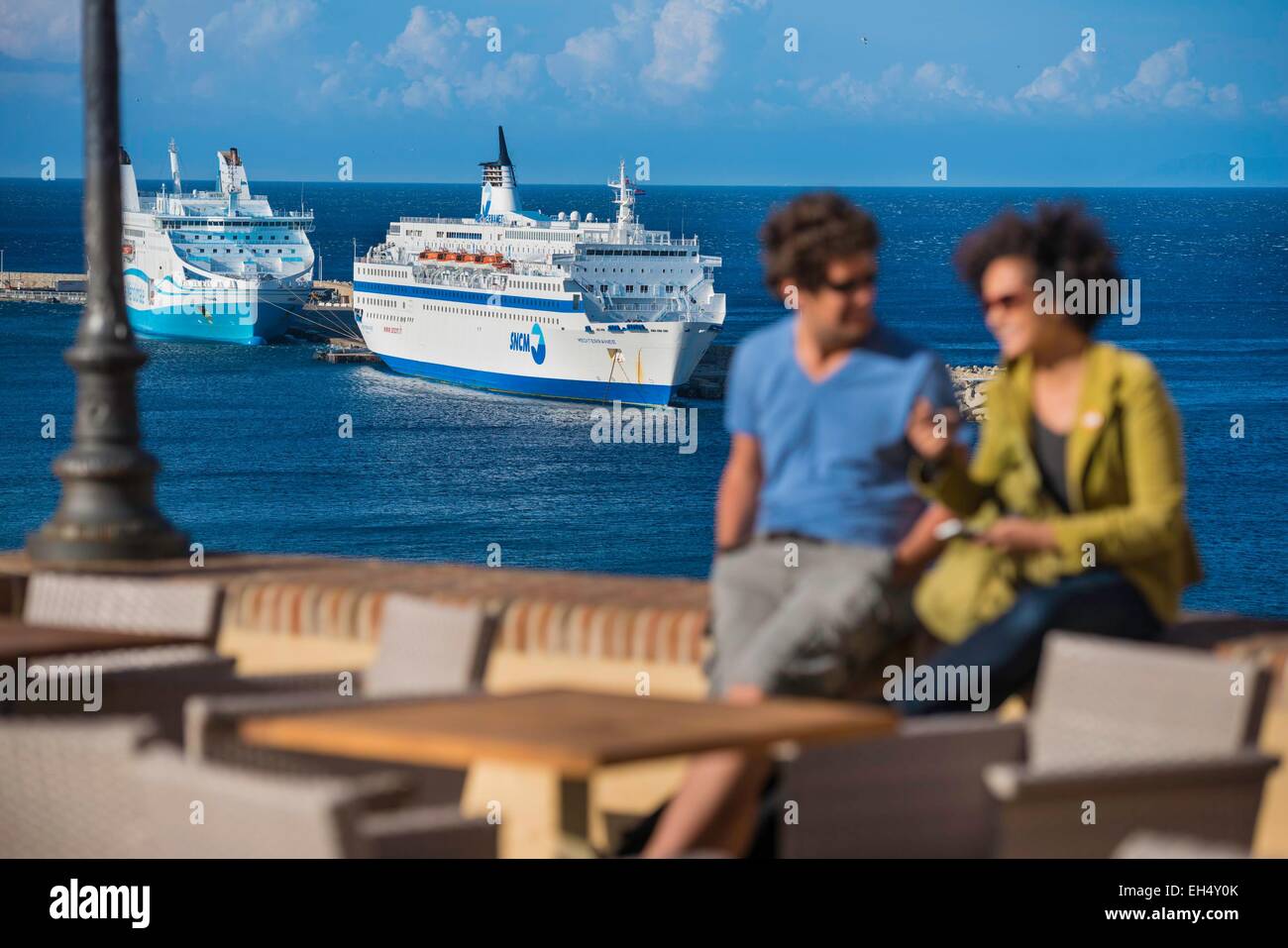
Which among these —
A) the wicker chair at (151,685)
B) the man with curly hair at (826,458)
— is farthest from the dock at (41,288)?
the man with curly hair at (826,458)

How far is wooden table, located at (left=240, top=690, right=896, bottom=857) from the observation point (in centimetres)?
281

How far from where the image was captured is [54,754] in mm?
2963

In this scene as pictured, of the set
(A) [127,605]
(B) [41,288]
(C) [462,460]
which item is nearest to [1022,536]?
(A) [127,605]

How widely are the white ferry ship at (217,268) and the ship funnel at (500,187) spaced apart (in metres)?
8.43

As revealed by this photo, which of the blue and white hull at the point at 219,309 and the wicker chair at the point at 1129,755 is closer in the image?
the wicker chair at the point at 1129,755

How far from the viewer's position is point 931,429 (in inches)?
144

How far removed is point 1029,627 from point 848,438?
478mm

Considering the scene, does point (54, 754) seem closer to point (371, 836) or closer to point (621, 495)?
point (371, 836)

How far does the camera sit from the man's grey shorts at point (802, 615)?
352 centimetres

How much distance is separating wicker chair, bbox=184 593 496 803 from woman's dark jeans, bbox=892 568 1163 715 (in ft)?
2.69

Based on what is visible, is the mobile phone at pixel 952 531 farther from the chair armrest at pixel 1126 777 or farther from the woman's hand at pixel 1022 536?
the chair armrest at pixel 1126 777

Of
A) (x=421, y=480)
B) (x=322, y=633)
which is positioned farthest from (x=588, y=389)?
(x=322, y=633)

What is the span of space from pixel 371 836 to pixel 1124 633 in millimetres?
1644

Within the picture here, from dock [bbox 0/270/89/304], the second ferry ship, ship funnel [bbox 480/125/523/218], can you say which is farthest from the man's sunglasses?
dock [bbox 0/270/89/304]
